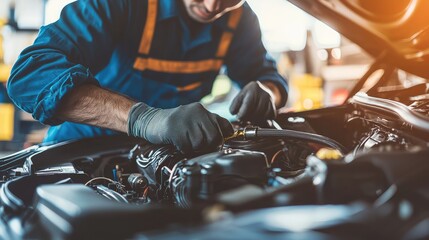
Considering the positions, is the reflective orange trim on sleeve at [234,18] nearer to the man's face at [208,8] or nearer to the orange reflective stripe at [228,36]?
the orange reflective stripe at [228,36]

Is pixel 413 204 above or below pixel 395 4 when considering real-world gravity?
below

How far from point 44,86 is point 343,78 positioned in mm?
4906

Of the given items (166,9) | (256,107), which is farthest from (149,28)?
(256,107)

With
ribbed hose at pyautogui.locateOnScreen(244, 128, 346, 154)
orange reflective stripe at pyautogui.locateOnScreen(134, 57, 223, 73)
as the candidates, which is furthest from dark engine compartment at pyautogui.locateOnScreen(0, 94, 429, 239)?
orange reflective stripe at pyautogui.locateOnScreen(134, 57, 223, 73)

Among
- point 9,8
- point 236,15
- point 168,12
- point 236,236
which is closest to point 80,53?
point 168,12

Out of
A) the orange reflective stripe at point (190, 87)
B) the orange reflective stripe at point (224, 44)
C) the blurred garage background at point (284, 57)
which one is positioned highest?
the orange reflective stripe at point (224, 44)

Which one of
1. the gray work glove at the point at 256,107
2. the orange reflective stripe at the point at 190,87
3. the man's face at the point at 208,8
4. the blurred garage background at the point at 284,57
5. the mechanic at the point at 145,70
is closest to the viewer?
the mechanic at the point at 145,70

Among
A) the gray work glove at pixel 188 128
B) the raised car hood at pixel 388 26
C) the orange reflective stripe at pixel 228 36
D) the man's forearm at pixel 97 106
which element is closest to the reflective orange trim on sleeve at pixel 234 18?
the orange reflective stripe at pixel 228 36

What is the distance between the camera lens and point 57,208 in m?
0.65

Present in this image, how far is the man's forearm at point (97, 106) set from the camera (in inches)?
52.9

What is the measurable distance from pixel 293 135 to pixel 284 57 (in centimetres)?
529

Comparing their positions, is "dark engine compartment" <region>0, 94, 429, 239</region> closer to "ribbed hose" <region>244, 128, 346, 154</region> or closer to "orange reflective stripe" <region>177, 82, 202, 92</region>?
"ribbed hose" <region>244, 128, 346, 154</region>

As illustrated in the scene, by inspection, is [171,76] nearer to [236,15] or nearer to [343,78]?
[236,15]

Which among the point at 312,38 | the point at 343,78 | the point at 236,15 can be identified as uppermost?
the point at 236,15
